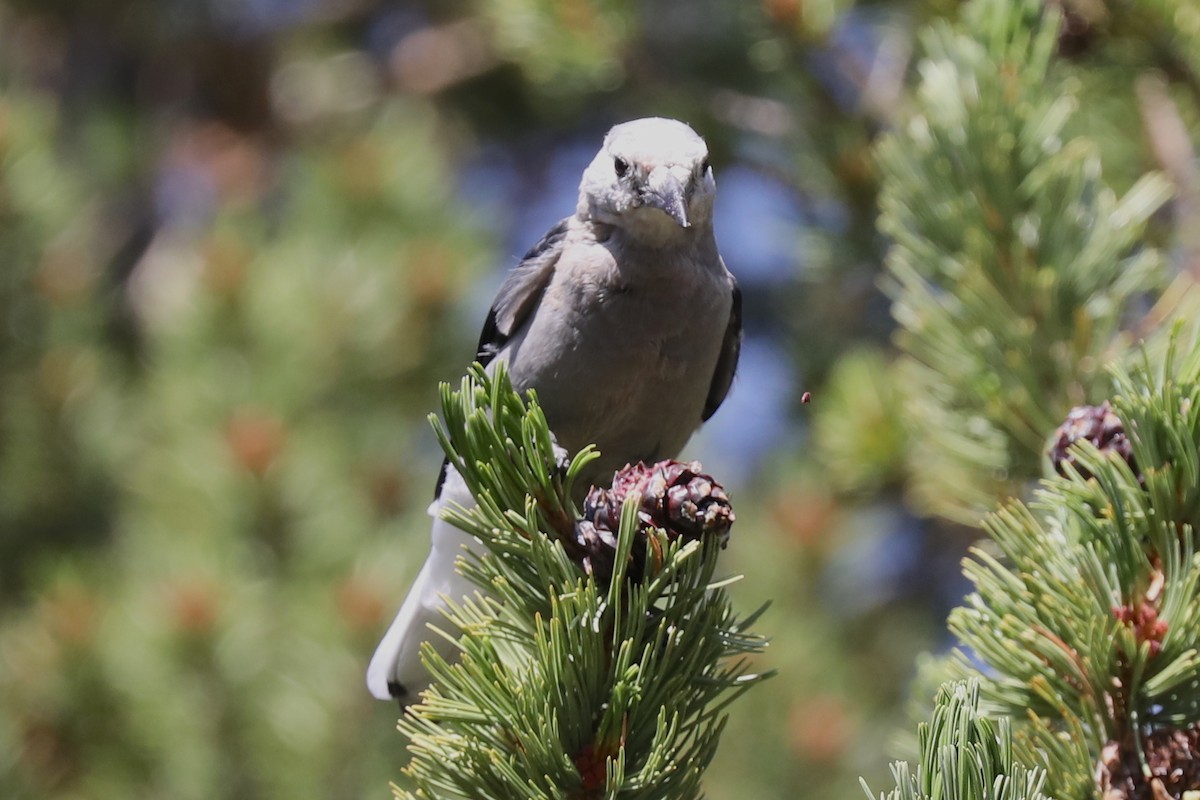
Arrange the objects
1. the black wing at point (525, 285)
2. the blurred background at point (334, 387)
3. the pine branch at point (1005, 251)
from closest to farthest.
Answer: the pine branch at point (1005, 251) → the black wing at point (525, 285) → the blurred background at point (334, 387)

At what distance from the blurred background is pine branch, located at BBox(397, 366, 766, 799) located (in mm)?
1060

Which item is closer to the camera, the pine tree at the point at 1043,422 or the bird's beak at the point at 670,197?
the pine tree at the point at 1043,422

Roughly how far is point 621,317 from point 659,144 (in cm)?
33

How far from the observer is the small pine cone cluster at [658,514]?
139cm

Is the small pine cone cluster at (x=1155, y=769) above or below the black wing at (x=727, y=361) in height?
below

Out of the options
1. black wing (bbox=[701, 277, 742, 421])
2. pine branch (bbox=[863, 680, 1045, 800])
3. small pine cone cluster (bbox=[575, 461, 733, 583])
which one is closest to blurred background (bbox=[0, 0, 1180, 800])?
black wing (bbox=[701, 277, 742, 421])

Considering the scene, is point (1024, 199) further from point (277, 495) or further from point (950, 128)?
point (277, 495)

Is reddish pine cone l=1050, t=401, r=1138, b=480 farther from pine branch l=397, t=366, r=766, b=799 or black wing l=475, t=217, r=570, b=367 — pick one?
black wing l=475, t=217, r=570, b=367

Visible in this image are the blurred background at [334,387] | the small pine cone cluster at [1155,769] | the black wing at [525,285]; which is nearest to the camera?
the small pine cone cluster at [1155,769]

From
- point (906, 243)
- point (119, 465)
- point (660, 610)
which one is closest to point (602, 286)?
point (906, 243)

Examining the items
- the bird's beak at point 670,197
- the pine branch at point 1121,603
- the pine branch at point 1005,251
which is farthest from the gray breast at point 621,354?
the pine branch at point 1121,603

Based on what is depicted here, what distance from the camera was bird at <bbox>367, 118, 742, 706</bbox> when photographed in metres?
2.31

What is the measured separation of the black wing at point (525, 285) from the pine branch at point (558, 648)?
1.07 m

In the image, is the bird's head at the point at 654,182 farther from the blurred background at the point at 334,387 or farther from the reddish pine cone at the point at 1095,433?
the reddish pine cone at the point at 1095,433
